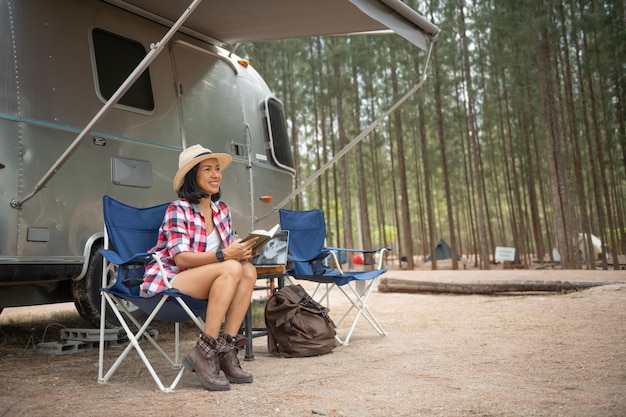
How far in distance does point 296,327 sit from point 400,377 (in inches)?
38.7

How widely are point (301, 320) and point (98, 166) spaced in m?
1.76

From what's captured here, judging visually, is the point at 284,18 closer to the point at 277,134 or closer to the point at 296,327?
the point at 277,134

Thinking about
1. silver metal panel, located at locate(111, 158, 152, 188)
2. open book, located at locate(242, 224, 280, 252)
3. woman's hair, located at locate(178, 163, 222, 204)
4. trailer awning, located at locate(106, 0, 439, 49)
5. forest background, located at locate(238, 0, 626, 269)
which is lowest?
open book, located at locate(242, 224, 280, 252)

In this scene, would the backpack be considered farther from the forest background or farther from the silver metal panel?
the forest background

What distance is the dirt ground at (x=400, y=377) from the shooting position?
2.29 metres

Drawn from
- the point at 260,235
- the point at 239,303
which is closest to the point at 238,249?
the point at 260,235

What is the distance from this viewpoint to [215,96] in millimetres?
4875

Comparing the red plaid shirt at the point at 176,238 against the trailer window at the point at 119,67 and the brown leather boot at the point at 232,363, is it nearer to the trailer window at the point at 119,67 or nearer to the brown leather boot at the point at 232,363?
the brown leather boot at the point at 232,363

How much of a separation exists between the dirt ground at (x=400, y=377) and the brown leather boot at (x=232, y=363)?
1.9 inches

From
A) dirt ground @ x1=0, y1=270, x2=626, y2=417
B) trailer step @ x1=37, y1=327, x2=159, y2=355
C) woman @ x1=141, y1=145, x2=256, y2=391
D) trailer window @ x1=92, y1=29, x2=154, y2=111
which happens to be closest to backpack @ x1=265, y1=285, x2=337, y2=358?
dirt ground @ x1=0, y1=270, x2=626, y2=417

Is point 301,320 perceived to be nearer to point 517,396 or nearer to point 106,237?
point 106,237

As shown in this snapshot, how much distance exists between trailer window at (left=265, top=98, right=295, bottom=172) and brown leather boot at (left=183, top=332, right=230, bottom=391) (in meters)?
2.94

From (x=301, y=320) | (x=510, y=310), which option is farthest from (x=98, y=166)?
(x=510, y=310)

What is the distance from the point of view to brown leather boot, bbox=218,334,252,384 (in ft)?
9.14
